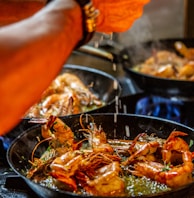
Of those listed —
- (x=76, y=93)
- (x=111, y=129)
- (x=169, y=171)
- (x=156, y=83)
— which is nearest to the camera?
(x=169, y=171)

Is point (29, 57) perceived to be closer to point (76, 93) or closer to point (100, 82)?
point (76, 93)

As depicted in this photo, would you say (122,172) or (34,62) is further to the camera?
(122,172)

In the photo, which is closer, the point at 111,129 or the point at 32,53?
the point at 32,53

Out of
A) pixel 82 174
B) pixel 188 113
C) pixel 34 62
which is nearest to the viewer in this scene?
pixel 34 62

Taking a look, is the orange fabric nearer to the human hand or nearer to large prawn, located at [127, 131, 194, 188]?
the human hand

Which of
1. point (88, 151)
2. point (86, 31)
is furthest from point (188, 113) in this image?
point (86, 31)

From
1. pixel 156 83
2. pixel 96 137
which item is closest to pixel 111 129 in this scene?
pixel 96 137

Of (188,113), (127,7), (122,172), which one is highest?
(127,7)

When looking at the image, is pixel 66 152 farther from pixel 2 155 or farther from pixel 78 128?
pixel 2 155
